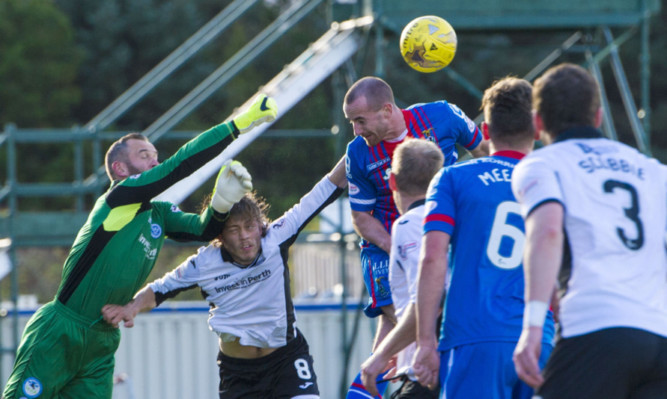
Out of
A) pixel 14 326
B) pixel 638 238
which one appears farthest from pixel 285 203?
pixel 638 238

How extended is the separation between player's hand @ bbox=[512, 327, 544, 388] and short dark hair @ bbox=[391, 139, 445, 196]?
116 cm

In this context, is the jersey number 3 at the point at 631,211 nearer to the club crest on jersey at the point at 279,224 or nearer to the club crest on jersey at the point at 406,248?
the club crest on jersey at the point at 406,248

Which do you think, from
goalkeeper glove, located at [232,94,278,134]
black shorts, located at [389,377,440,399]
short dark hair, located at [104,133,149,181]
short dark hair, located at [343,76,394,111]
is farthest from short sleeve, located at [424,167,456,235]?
short dark hair, located at [104,133,149,181]

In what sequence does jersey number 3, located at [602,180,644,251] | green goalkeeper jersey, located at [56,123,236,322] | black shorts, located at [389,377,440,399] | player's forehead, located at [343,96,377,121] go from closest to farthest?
1. jersey number 3, located at [602,180,644,251]
2. black shorts, located at [389,377,440,399]
3. green goalkeeper jersey, located at [56,123,236,322]
4. player's forehead, located at [343,96,377,121]

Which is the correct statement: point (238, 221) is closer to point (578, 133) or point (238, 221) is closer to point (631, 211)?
point (578, 133)

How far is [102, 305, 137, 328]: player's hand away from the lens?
5.48 meters

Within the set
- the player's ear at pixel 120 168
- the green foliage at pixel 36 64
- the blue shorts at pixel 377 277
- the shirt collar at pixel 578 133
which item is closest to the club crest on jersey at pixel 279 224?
the blue shorts at pixel 377 277

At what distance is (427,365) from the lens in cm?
389

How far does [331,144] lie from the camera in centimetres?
2838

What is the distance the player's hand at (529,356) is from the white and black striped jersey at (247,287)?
2557 millimetres

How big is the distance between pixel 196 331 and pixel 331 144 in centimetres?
1839

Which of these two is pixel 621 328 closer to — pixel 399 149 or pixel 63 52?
pixel 399 149

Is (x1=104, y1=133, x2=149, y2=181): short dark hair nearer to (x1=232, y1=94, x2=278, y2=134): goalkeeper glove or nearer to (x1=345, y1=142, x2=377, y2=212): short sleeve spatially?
(x1=232, y1=94, x2=278, y2=134): goalkeeper glove

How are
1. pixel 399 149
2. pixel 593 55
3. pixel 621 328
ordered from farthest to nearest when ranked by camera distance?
pixel 593 55 → pixel 399 149 → pixel 621 328
